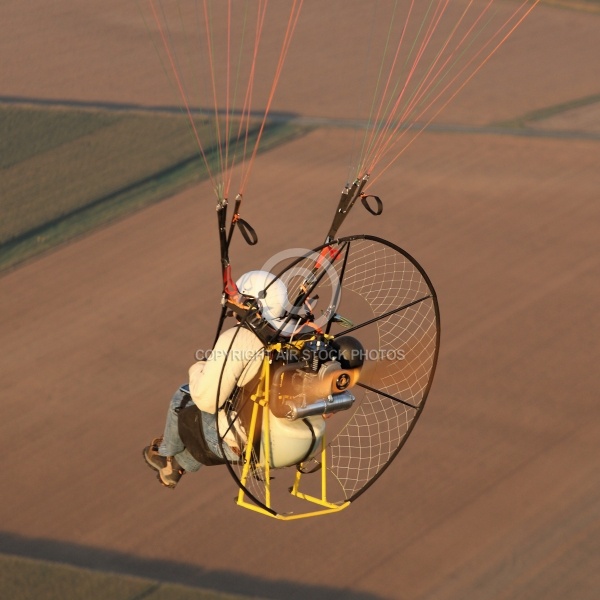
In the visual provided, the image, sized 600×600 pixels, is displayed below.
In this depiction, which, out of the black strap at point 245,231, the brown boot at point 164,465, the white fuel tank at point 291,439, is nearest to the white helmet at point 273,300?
the black strap at point 245,231

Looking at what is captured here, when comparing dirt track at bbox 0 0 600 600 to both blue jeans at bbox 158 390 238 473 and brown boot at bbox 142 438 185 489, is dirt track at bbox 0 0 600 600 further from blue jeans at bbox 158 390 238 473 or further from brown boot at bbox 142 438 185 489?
blue jeans at bbox 158 390 238 473

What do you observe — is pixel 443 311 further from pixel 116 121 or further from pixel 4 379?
pixel 116 121

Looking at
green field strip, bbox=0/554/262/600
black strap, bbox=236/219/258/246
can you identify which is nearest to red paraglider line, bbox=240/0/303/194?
black strap, bbox=236/219/258/246

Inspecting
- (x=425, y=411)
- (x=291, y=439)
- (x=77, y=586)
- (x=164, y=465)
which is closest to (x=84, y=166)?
(x=425, y=411)

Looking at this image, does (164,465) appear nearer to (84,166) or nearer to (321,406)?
(321,406)

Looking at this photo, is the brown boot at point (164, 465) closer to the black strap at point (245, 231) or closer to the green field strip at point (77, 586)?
the black strap at point (245, 231)

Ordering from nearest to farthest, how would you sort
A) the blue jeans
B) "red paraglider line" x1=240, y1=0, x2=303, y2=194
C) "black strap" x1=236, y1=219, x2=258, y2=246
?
"black strap" x1=236, y1=219, x2=258, y2=246 < the blue jeans < "red paraglider line" x1=240, y1=0, x2=303, y2=194

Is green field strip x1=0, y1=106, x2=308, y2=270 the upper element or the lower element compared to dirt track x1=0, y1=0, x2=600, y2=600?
lower
